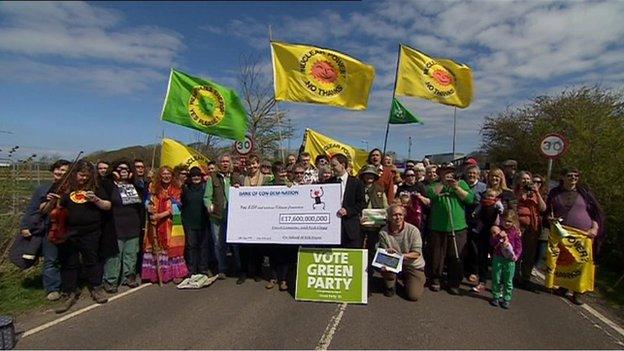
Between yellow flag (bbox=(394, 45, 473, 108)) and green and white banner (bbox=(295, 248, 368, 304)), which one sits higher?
yellow flag (bbox=(394, 45, 473, 108))

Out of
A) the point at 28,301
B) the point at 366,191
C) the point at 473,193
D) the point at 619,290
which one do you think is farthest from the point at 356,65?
the point at 28,301

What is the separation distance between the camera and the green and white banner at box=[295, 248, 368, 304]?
16.9 ft

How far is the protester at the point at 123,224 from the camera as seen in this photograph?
564 centimetres

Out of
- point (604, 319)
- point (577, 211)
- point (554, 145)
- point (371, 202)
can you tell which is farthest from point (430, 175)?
point (554, 145)

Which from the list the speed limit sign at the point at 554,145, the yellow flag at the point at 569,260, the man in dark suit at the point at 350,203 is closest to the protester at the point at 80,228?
the man in dark suit at the point at 350,203

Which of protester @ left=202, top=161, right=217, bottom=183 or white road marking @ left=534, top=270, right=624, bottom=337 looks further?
protester @ left=202, top=161, right=217, bottom=183

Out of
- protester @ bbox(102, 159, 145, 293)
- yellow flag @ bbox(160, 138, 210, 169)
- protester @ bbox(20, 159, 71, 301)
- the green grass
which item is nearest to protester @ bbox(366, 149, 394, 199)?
yellow flag @ bbox(160, 138, 210, 169)

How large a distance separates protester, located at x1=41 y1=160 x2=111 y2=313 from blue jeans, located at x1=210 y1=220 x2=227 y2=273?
1.54 metres

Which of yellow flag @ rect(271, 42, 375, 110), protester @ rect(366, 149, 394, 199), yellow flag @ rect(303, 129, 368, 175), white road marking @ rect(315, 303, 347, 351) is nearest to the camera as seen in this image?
white road marking @ rect(315, 303, 347, 351)

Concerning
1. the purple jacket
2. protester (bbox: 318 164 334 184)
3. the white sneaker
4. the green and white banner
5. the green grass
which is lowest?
the green grass

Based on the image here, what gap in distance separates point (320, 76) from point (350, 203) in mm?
3241

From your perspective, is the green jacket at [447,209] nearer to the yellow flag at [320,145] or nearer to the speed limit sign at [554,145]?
the speed limit sign at [554,145]

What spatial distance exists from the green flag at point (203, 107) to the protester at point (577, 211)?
544 cm

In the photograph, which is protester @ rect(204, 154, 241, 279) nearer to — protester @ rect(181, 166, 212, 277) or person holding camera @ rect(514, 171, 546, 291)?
protester @ rect(181, 166, 212, 277)
